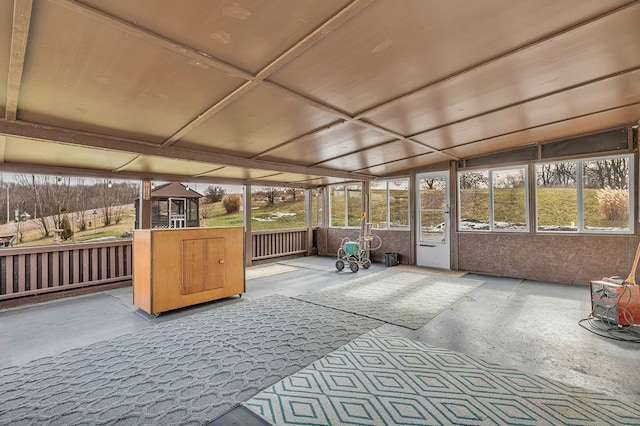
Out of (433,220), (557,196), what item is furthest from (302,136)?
(557,196)

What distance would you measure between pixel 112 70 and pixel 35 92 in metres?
0.90

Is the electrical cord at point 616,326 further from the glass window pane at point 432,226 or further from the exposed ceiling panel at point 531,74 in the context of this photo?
the glass window pane at point 432,226

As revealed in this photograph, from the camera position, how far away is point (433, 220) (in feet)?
25.5

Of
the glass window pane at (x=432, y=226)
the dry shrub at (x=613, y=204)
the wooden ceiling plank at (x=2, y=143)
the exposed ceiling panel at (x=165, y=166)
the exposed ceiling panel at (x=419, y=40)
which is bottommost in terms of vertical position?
the glass window pane at (x=432, y=226)

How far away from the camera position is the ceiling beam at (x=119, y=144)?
3.16m

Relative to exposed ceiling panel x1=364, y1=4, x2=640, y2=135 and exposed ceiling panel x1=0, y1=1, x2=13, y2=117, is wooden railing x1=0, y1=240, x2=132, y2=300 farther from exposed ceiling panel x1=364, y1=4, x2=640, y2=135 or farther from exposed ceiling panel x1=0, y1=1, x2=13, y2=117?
exposed ceiling panel x1=364, y1=4, x2=640, y2=135

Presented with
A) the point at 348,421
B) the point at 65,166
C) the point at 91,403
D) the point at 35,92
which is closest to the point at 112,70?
the point at 35,92

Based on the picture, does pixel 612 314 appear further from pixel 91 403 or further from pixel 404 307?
pixel 91 403

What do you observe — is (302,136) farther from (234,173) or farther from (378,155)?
(234,173)

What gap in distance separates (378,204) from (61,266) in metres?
7.53

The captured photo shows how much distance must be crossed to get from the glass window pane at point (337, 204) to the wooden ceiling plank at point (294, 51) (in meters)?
6.66

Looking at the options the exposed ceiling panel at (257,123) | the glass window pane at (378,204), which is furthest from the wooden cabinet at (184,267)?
the glass window pane at (378,204)

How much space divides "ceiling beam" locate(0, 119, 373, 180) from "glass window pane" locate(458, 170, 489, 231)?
4.31 m

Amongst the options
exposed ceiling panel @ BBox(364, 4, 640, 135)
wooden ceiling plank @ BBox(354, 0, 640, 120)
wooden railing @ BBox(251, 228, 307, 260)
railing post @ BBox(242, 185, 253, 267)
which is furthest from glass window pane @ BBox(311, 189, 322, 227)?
wooden ceiling plank @ BBox(354, 0, 640, 120)
